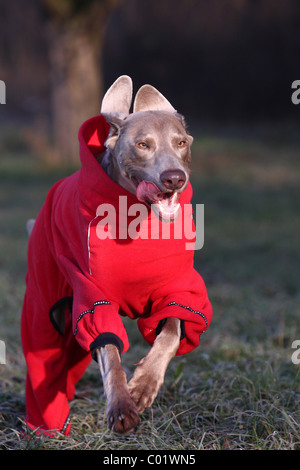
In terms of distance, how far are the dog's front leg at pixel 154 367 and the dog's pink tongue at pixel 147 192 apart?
0.53 meters

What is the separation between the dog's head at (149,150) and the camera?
2795mm

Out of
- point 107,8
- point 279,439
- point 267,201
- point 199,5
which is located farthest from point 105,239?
point 199,5

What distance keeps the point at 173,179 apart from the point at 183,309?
576mm

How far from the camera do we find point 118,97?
3.21 m

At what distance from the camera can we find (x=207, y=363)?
4.21 metres

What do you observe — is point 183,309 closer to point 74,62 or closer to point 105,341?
point 105,341

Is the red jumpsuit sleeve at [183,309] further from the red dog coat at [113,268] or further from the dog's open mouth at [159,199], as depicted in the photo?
the dog's open mouth at [159,199]

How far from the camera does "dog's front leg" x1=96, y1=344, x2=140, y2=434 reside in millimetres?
2541

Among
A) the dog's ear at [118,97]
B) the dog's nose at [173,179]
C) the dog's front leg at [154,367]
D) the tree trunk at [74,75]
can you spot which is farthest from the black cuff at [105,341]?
the tree trunk at [74,75]

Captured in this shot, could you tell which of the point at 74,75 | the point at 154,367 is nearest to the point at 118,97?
the point at 154,367

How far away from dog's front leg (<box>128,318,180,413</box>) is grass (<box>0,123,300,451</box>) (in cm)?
40

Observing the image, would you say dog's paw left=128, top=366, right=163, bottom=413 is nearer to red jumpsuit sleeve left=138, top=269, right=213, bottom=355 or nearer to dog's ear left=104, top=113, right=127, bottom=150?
red jumpsuit sleeve left=138, top=269, right=213, bottom=355
